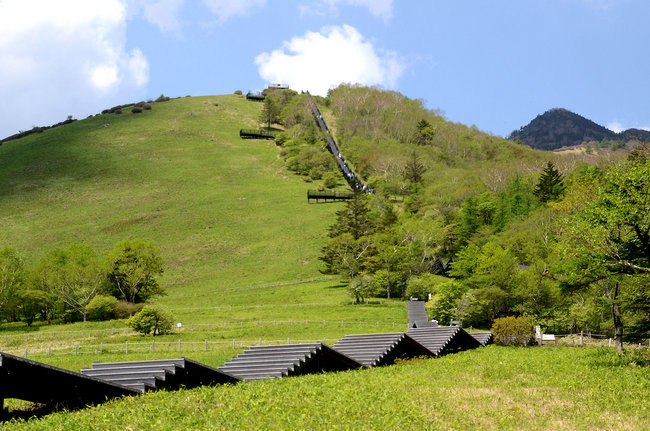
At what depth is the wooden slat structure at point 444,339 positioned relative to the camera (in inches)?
1015

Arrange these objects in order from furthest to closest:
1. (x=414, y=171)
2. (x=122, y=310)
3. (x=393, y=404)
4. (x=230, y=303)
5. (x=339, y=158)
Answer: (x=339, y=158), (x=414, y=171), (x=230, y=303), (x=122, y=310), (x=393, y=404)

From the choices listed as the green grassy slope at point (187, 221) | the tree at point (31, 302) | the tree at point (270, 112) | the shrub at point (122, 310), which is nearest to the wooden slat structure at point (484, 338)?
the green grassy slope at point (187, 221)

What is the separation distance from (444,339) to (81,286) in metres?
50.7

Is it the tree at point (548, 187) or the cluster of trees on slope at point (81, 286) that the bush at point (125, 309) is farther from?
the tree at point (548, 187)

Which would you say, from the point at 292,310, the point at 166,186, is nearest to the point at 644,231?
the point at 292,310

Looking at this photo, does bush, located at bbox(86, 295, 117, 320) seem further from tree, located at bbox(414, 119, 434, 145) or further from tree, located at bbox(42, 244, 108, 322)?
tree, located at bbox(414, 119, 434, 145)

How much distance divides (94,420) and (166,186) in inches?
4851

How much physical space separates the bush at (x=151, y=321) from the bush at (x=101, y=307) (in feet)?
47.8

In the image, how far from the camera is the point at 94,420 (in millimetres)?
11789

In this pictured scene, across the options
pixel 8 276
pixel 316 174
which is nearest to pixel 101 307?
pixel 8 276

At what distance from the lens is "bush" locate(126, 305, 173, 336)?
47375 millimetres

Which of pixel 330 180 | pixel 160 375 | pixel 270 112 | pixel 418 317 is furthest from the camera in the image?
pixel 270 112

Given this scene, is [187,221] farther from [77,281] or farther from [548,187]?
[548,187]

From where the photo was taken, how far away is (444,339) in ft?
87.5
